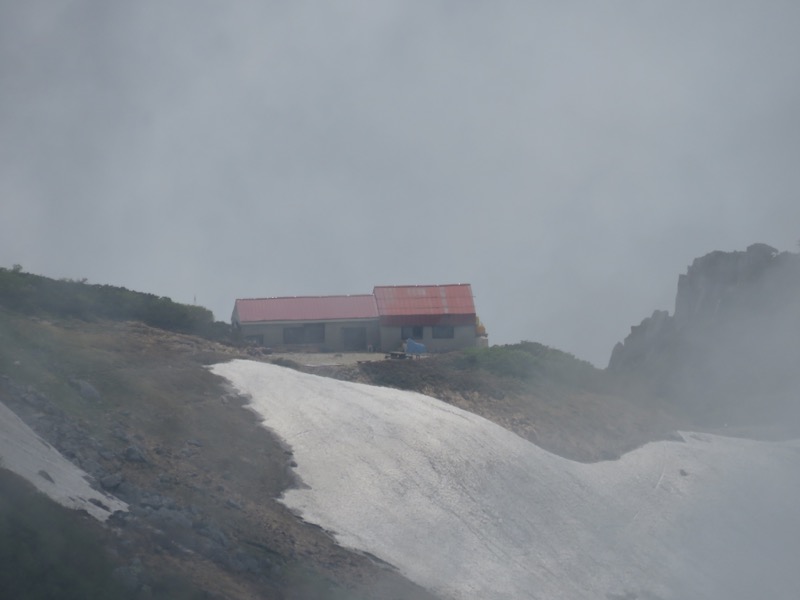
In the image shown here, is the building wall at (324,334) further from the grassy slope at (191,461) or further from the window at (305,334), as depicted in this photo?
the grassy slope at (191,461)

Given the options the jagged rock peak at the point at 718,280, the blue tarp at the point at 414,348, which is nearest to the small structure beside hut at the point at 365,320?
the blue tarp at the point at 414,348

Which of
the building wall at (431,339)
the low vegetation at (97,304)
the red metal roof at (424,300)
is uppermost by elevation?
the red metal roof at (424,300)

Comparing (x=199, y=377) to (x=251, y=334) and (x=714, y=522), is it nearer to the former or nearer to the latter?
(x=714, y=522)

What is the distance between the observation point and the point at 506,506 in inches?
972

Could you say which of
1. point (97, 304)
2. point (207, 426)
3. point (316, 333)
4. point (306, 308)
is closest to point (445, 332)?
point (316, 333)

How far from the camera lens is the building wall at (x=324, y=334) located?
172ft

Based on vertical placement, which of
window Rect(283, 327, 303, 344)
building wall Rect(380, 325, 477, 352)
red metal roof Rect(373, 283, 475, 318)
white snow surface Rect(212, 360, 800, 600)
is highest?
red metal roof Rect(373, 283, 475, 318)

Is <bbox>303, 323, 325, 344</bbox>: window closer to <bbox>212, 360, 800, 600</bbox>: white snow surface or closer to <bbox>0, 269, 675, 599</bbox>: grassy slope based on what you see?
<bbox>0, 269, 675, 599</bbox>: grassy slope

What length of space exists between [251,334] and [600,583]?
105 ft

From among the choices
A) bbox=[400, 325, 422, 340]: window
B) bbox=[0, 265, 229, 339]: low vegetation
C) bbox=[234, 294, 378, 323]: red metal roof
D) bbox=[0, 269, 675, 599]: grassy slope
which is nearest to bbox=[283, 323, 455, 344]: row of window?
bbox=[400, 325, 422, 340]: window

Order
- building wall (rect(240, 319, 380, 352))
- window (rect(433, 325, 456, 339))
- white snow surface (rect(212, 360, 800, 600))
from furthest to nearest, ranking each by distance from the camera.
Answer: window (rect(433, 325, 456, 339)), building wall (rect(240, 319, 380, 352)), white snow surface (rect(212, 360, 800, 600))

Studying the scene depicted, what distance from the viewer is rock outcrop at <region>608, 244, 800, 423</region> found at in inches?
1756

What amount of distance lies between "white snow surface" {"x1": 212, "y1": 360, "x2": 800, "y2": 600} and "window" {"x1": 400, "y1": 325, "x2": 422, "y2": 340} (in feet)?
73.8

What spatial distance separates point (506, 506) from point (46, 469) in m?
12.6
